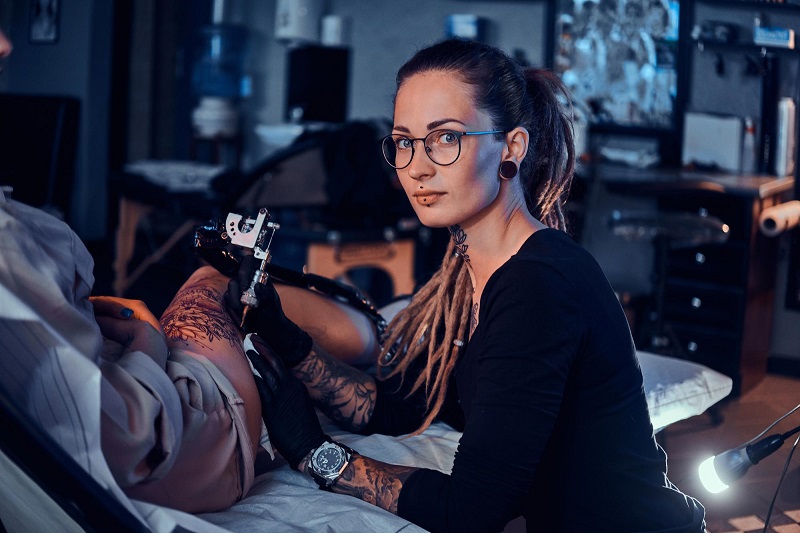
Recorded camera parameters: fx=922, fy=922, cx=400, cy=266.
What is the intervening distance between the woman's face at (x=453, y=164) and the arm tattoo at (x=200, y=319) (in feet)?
1.21

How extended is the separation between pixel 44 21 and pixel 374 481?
663 centimetres

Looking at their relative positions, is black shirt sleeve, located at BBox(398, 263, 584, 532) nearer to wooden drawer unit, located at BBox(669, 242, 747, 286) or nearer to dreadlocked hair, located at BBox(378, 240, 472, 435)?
dreadlocked hair, located at BBox(378, 240, 472, 435)

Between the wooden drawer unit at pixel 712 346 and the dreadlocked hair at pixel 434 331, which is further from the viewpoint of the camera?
the wooden drawer unit at pixel 712 346

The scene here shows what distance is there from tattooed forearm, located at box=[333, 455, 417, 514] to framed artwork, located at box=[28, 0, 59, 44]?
21.0 feet

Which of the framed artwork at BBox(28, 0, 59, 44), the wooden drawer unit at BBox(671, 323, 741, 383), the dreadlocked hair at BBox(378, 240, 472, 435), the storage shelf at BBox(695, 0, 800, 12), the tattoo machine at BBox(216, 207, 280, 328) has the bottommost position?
the wooden drawer unit at BBox(671, 323, 741, 383)

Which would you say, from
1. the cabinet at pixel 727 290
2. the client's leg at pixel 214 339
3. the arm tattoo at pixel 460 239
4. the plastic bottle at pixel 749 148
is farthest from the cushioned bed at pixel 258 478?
A: the plastic bottle at pixel 749 148

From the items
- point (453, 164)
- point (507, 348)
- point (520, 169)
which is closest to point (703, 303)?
point (520, 169)

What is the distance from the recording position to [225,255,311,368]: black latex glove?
146 centimetres

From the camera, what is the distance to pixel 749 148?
434 centimetres

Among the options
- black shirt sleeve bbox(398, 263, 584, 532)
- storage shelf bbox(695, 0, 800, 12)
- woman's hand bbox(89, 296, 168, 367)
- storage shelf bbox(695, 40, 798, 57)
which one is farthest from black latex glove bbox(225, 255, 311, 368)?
storage shelf bbox(695, 40, 798, 57)

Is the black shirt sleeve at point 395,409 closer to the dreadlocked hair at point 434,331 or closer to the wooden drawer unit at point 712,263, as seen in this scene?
the dreadlocked hair at point 434,331

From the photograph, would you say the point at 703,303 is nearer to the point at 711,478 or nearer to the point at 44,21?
the point at 711,478

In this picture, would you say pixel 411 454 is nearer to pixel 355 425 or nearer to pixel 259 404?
pixel 355 425

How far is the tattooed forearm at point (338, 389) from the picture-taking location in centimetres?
165
